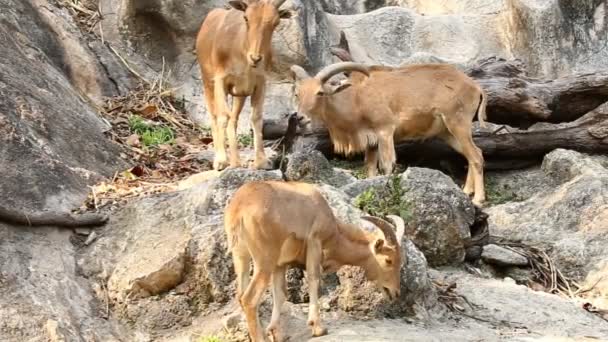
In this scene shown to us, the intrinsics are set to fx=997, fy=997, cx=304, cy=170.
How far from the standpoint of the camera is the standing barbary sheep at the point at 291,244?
6.95 m

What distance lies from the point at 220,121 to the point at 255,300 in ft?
10.4

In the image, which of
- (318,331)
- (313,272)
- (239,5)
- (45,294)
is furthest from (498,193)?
(45,294)

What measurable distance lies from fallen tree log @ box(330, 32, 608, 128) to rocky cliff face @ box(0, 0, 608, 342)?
2.30 feet

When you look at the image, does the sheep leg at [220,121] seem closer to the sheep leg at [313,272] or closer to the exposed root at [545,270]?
the sheep leg at [313,272]

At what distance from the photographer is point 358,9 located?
20125 mm

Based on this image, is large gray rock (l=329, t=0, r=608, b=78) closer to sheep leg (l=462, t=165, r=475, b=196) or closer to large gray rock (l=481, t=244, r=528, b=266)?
sheep leg (l=462, t=165, r=475, b=196)

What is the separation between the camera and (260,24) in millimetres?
9234

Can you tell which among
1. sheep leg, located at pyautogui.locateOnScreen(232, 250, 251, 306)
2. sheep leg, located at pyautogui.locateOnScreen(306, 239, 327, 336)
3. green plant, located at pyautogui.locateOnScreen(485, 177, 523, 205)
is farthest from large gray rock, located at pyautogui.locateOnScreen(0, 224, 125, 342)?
green plant, located at pyautogui.locateOnScreen(485, 177, 523, 205)

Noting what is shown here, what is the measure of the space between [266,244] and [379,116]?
20.8 feet

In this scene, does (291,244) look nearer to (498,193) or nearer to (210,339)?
(210,339)

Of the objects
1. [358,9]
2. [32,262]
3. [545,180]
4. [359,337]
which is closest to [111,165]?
[32,262]

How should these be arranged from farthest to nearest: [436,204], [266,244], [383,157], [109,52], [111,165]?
1. [109,52]
2. [383,157]
3. [111,165]
4. [436,204]
5. [266,244]

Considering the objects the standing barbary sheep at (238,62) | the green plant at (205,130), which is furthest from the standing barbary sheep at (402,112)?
the standing barbary sheep at (238,62)

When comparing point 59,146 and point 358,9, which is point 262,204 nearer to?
point 59,146
